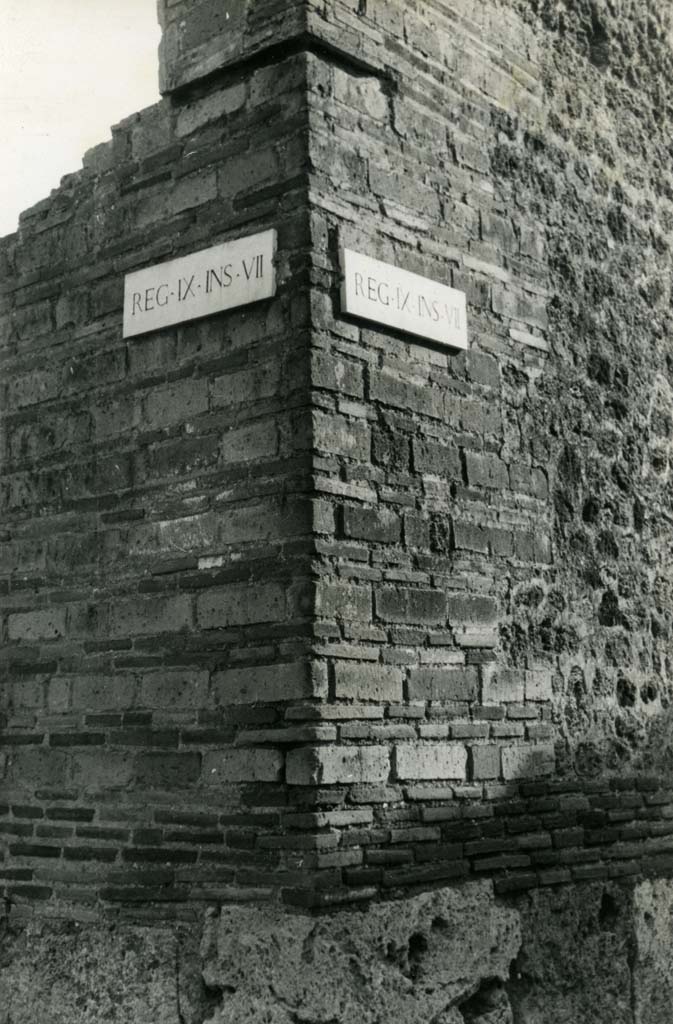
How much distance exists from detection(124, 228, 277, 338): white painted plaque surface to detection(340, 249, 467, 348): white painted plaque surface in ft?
0.91

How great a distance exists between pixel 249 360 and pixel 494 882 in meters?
2.04

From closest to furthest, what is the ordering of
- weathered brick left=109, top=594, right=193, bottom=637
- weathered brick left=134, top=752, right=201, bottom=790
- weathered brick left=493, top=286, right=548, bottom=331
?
weathered brick left=134, top=752, right=201, bottom=790 < weathered brick left=109, top=594, right=193, bottom=637 < weathered brick left=493, top=286, right=548, bottom=331

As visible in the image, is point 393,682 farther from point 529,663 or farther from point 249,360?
point 249,360

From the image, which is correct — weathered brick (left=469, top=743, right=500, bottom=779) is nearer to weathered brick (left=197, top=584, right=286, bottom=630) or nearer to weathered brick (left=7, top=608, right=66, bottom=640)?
weathered brick (left=197, top=584, right=286, bottom=630)

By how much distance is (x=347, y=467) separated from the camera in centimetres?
450

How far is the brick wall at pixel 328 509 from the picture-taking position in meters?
4.41

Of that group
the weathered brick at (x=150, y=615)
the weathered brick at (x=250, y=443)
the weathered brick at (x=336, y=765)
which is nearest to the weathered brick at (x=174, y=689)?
the weathered brick at (x=150, y=615)

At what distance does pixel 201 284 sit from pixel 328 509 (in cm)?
98

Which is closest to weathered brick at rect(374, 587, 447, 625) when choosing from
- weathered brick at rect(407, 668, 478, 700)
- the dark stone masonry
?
the dark stone masonry

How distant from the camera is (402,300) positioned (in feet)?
15.6

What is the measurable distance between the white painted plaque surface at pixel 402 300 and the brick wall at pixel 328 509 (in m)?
0.06

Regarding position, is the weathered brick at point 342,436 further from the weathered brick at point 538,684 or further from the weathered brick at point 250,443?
the weathered brick at point 538,684

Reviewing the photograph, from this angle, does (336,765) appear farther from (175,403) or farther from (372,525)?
(175,403)

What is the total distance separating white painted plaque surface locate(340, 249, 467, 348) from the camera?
15.1ft
